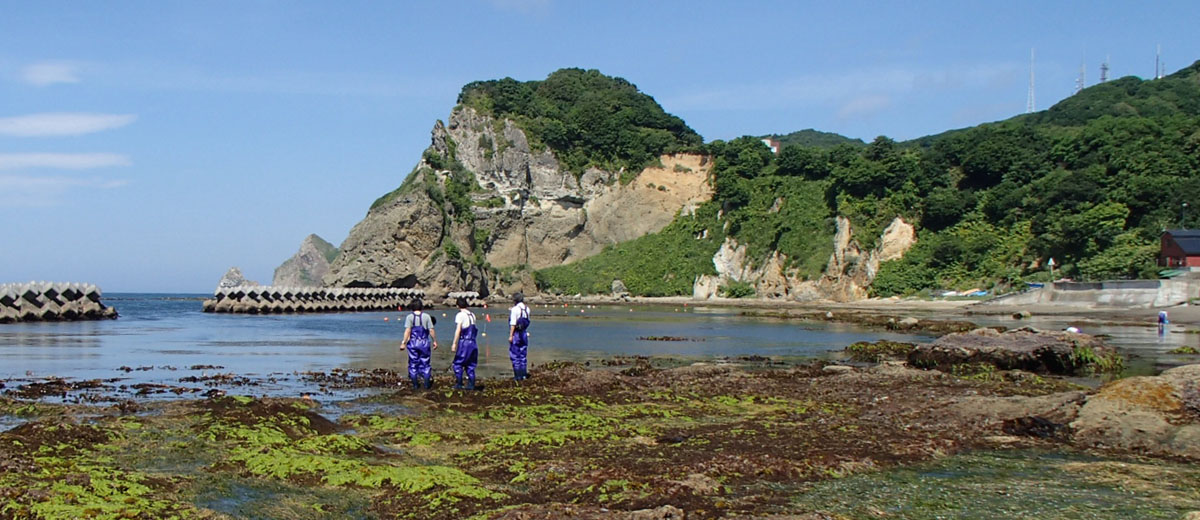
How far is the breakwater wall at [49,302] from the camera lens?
4506 centimetres

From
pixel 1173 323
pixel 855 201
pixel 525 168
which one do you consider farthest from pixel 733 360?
pixel 525 168

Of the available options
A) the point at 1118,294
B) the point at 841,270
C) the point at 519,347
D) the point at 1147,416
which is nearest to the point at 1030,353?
the point at 1147,416

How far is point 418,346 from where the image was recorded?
1644 cm

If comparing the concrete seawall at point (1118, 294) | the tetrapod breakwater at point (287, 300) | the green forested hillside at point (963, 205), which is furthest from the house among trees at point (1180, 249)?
the tetrapod breakwater at point (287, 300)

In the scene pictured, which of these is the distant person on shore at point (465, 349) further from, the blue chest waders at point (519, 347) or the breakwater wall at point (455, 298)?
the breakwater wall at point (455, 298)

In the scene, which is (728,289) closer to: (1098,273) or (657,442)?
(1098,273)

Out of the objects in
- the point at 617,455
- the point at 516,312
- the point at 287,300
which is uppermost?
the point at 516,312

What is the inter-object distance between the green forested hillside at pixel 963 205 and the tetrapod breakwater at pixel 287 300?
33952 mm

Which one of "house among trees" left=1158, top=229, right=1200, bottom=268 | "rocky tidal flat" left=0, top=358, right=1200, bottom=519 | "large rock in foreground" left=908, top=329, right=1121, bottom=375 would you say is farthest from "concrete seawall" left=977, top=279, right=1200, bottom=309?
"rocky tidal flat" left=0, top=358, right=1200, bottom=519

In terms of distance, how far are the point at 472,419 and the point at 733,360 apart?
1267 cm

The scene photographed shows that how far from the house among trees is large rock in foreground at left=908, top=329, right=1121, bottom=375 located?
37760 millimetres

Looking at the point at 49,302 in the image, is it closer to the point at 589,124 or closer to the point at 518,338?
the point at 518,338

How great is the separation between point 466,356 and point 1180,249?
174 feet

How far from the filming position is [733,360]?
78.8 feet
